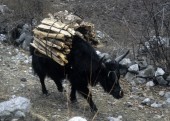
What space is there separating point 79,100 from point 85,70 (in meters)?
0.81

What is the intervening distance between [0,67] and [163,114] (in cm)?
311

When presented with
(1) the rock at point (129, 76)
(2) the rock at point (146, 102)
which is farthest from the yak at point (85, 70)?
(1) the rock at point (129, 76)

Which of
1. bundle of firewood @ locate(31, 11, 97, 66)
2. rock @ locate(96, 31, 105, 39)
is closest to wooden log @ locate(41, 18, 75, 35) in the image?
bundle of firewood @ locate(31, 11, 97, 66)

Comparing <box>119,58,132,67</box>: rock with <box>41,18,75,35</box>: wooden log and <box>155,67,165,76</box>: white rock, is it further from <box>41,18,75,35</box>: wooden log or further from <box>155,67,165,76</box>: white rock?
<box>41,18,75,35</box>: wooden log

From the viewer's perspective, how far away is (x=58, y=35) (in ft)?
20.0

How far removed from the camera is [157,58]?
325 inches

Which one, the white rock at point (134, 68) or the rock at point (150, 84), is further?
the white rock at point (134, 68)

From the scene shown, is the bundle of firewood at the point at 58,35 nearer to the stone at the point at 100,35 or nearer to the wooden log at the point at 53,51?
the wooden log at the point at 53,51

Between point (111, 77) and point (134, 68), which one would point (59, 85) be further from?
point (134, 68)

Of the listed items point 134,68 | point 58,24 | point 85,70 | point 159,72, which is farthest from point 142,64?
point 58,24

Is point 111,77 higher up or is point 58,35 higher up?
point 58,35

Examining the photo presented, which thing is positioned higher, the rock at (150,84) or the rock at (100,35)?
the rock at (100,35)

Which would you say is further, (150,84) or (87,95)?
(150,84)

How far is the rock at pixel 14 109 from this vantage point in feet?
17.1
